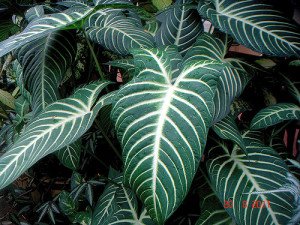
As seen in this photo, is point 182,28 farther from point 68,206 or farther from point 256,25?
point 68,206

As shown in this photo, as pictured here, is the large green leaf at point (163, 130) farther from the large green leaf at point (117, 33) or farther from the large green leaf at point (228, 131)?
the large green leaf at point (117, 33)

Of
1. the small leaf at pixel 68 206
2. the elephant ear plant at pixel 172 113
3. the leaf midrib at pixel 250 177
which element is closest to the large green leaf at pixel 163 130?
the elephant ear plant at pixel 172 113

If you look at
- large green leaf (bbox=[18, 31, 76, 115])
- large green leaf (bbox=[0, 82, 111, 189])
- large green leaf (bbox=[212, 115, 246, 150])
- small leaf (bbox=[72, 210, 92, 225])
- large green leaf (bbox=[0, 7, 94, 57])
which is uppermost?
large green leaf (bbox=[0, 7, 94, 57])

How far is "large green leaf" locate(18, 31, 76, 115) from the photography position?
3.76 feet

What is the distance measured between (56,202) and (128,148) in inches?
34.6

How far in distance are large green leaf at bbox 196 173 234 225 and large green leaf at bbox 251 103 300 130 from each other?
0.23 meters

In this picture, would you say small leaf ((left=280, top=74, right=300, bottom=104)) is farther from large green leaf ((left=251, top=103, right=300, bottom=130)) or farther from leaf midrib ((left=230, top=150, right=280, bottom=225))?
leaf midrib ((left=230, top=150, right=280, bottom=225))

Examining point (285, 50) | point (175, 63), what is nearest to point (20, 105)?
point (175, 63)

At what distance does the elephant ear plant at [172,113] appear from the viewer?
70 centimetres

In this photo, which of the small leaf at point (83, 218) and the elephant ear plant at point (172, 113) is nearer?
the elephant ear plant at point (172, 113)

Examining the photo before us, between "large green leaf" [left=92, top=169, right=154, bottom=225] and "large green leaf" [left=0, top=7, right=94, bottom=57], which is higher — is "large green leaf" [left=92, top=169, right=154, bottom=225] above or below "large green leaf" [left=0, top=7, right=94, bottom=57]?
below

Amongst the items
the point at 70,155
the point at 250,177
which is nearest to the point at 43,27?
the point at 70,155

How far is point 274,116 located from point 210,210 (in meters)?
0.35
